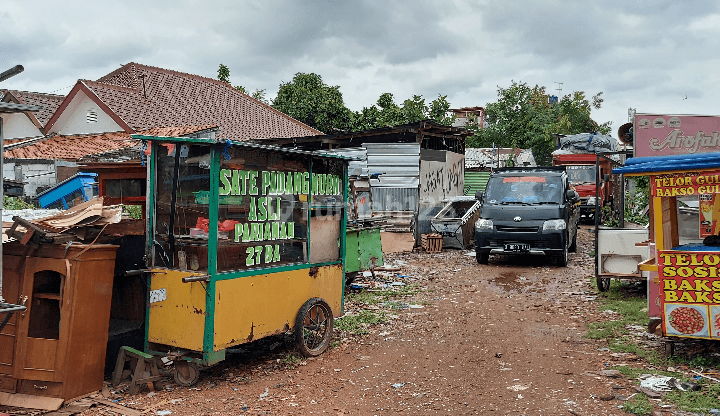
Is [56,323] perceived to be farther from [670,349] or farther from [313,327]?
[670,349]

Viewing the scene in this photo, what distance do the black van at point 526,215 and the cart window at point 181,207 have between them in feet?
27.3

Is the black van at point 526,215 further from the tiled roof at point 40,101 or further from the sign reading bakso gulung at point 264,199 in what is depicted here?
the tiled roof at point 40,101

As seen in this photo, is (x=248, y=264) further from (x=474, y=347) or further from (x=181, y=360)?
(x=474, y=347)

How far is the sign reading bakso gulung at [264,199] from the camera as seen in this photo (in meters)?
5.52

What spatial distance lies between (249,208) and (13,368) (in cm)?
250

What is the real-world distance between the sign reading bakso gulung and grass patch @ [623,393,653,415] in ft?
11.6

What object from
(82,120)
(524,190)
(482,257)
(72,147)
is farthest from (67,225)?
(82,120)

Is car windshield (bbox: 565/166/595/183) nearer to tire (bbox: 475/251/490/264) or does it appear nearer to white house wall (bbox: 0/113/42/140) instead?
tire (bbox: 475/251/490/264)

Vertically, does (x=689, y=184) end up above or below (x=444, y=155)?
below

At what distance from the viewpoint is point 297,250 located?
6.36 m

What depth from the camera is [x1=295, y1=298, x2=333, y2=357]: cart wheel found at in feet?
20.3

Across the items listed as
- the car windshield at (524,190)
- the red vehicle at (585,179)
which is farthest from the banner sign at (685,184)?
the red vehicle at (585,179)

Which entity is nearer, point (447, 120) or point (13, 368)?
point (13, 368)

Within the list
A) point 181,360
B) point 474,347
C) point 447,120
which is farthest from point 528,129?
point 181,360
